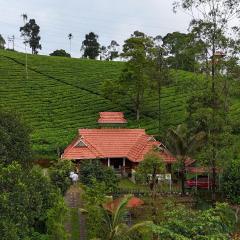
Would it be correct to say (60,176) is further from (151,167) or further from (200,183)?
(200,183)

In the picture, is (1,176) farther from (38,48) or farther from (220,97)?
(38,48)

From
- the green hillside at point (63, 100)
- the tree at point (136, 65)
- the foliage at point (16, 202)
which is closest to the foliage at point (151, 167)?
the green hillside at point (63, 100)

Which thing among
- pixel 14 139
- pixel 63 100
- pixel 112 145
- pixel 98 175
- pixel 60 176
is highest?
pixel 63 100

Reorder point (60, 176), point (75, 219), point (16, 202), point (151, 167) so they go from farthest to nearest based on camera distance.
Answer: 1. point (151, 167)
2. point (60, 176)
3. point (75, 219)
4. point (16, 202)

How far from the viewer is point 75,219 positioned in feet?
73.6

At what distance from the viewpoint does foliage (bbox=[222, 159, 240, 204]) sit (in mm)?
24953

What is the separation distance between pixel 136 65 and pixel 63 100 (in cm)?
1225

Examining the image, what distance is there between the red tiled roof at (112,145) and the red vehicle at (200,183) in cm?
325

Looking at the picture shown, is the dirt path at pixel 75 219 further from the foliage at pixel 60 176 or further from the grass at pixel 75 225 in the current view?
the foliage at pixel 60 176

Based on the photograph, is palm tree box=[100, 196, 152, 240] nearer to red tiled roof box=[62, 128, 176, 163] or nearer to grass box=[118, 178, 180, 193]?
grass box=[118, 178, 180, 193]

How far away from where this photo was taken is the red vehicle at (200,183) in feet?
93.4

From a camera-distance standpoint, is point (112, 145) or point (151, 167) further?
point (112, 145)

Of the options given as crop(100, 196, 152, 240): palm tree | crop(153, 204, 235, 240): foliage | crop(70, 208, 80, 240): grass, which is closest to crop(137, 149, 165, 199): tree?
crop(70, 208, 80, 240): grass

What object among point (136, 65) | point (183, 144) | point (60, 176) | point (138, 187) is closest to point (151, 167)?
point (183, 144)
